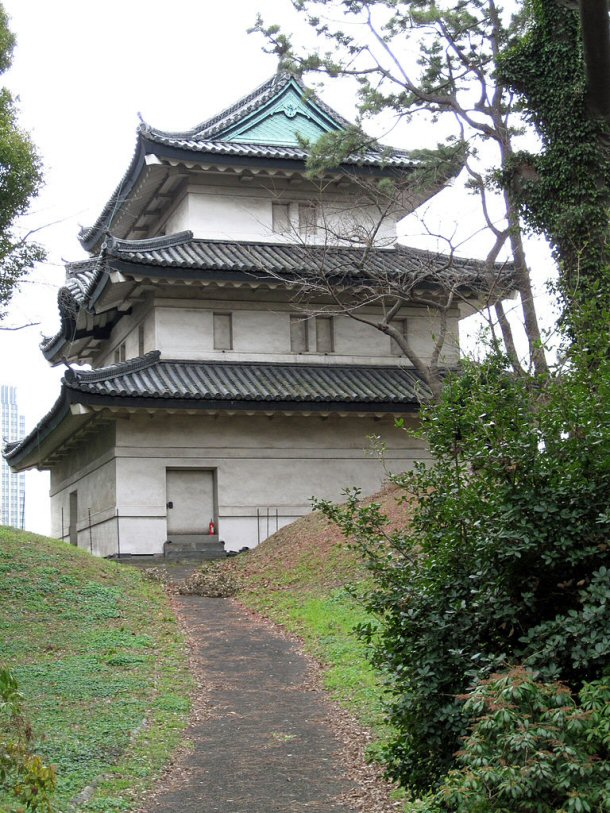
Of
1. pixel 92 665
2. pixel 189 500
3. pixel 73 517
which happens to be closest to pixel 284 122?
pixel 189 500

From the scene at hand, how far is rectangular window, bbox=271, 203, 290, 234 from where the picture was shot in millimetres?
27391

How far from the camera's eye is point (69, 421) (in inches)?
1008

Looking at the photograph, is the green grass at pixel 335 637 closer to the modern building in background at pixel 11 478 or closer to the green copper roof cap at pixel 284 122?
the green copper roof cap at pixel 284 122

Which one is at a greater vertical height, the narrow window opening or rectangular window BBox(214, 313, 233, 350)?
rectangular window BBox(214, 313, 233, 350)

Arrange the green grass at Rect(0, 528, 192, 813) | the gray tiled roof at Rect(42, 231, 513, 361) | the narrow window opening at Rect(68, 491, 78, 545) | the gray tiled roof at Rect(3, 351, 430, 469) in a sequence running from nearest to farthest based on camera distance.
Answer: the green grass at Rect(0, 528, 192, 813) < the gray tiled roof at Rect(3, 351, 430, 469) < the gray tiled roof at Rect(42, 231, 513, 361) < the narrow window opening at Rect(68, 491, 78, 545)

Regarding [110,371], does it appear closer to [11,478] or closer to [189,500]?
[189,500]

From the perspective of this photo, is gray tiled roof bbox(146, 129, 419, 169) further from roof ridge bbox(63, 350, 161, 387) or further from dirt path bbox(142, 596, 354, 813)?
dirt path bbox(142, 596, 354, 813)

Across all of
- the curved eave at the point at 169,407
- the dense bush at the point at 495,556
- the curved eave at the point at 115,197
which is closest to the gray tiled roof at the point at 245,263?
the curved eave at the point at 115,197

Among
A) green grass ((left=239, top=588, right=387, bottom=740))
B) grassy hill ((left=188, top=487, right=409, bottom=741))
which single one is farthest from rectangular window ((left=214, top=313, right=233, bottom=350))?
green grass ((left=239, top=588, right=387, bottom=740))

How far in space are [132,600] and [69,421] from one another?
9365mm

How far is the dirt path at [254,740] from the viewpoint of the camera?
26.9ft

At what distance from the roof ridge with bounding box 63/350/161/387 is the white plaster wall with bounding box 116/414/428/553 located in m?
1.21

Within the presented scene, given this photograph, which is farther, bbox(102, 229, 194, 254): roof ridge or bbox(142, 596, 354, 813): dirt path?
bbox(102, 229, 194, 254): roof ridge

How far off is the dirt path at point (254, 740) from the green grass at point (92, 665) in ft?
0.94
